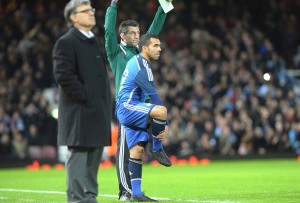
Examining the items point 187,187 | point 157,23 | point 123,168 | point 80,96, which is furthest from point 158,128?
point 187,187

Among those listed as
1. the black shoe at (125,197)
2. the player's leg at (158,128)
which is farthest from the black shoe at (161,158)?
the black shoe at (125,197)

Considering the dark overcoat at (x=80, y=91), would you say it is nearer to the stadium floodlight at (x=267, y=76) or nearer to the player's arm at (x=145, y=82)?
the player's arm at (x=145, y=82)

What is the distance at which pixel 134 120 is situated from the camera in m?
10.2

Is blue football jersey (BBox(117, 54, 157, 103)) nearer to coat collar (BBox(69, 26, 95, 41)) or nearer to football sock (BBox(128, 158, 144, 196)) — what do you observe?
football sock (BBox(128, 158, 144, 196))

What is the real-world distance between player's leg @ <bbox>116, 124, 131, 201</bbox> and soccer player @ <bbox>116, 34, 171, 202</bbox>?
0.89 feet

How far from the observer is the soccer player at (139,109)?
33.1 ft

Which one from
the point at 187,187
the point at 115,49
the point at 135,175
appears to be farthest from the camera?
the point at 187,187

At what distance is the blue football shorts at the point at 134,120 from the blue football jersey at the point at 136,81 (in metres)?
0.12

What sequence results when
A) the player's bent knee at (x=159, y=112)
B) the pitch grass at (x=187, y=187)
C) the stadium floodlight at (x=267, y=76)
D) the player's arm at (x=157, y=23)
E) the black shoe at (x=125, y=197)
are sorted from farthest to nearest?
the stadium floodlight at (x=267, y=76) < the player's arm at (x=157, y=23) < the pitch grass at (x=187, y=187) < the black shoe at (x=125, y=197) < the player's bent knee at (x=159, y=112)

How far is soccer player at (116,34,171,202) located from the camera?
10.1 meters

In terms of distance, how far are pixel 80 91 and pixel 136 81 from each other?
7.15 feet

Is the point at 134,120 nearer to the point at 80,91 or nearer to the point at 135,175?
the point at 135,175

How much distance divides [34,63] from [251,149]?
7.30 m

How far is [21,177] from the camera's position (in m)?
17.3
